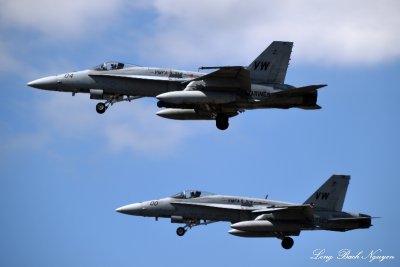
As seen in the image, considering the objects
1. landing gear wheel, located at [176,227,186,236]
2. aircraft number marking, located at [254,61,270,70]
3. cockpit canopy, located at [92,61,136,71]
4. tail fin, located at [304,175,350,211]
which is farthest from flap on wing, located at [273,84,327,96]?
landing gear wheel, located at [176,227,186,236]

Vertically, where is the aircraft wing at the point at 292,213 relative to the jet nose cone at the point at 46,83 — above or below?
below

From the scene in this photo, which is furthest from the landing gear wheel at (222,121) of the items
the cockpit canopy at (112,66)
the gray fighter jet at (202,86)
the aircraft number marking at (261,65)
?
the cockpit canopy at (112,66)

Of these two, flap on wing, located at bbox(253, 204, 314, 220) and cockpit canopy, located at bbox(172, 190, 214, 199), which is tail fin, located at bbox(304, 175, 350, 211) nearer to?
Result: flap on wing, located at bbox(253, 204, 314, 220)

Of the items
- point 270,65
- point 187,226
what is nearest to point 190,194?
point 187,226

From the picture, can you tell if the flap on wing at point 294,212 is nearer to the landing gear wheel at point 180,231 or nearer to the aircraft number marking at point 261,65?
the landing gear wheel at point 180,231

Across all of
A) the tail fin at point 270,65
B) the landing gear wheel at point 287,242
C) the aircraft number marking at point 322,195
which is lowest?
the landing gear wheel at point 287,242

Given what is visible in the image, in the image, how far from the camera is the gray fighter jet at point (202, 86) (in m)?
42.8

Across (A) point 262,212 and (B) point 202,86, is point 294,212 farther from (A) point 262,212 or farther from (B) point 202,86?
(B) point 202,86

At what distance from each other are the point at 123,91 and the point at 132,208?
408 inches

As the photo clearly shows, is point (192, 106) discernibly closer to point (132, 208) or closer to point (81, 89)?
point (81, 89)

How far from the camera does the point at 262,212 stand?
167 feet

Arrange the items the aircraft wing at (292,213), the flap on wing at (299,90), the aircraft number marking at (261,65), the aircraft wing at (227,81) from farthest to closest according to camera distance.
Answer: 1. the aircraft wing at (292,213)
2. the aircraft number marking at (261,65)
3. the aircraft wing at (227,81)
4. the flap on wing at (299,90)

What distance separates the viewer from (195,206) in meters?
52.1

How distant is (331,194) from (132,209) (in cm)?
1076
